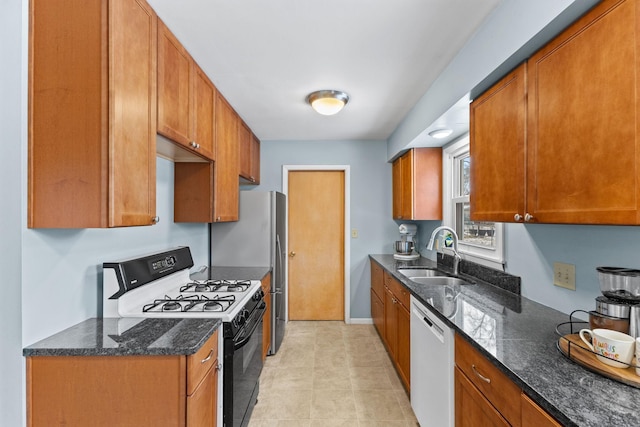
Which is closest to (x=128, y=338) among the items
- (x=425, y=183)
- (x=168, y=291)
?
(x=168, y=291)

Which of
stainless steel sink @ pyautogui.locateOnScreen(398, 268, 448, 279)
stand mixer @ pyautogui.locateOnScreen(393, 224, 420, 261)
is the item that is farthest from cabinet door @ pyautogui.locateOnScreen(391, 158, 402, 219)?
stainless steel sink @ pyautogui.locateOnScreen(398, 268, 448, 279)

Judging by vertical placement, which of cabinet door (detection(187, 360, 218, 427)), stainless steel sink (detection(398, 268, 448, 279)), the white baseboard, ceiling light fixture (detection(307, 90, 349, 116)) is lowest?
the white baseboard

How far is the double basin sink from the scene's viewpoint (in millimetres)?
2494

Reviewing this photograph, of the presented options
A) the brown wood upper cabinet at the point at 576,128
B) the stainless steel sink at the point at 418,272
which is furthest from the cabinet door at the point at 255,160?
the brown wood upper cabinet at the point at 576,128

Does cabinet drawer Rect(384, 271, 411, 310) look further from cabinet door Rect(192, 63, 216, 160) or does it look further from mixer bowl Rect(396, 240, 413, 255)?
cabinet door Rect(192, 63, 216, 160)

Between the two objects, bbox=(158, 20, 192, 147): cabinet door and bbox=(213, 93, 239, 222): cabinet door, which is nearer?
bbox=(158, 20, 192, 147): cabinet door

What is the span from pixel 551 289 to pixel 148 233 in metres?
2.44

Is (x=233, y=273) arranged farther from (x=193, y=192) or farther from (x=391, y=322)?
(x=391, y=322)

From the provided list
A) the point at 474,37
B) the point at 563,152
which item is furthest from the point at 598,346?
the point at 474,37

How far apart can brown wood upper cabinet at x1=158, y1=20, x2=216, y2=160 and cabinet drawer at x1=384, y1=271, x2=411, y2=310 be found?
1.75 metres

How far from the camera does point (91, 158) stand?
1193 millimetres

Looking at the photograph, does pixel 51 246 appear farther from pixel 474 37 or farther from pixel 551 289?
pixel 551 289

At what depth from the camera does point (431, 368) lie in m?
1.72

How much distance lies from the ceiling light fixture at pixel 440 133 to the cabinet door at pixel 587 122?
1.20 metres
